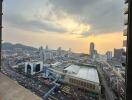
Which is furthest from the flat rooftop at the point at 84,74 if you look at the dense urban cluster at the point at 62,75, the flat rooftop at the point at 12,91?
the flat rooftop at the point at 12,91

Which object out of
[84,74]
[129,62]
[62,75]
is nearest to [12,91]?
[129,62]

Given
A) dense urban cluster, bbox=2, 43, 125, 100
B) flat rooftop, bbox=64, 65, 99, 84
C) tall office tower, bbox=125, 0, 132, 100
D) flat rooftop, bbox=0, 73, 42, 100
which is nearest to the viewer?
tall office tower, bbox=125, 0, 132, 100

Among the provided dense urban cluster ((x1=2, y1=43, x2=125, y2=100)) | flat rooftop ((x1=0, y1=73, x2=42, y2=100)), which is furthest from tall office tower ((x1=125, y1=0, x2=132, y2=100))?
dense urban cluster ((x1=2, y1=43, x2=125, y2=100))

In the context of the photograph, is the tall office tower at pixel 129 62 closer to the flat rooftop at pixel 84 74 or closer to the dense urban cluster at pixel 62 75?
the dense urban cluster at pixel 62 75

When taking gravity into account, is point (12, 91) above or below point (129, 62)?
below

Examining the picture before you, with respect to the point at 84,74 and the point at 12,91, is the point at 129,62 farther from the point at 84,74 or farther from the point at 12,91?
the point at 84,74

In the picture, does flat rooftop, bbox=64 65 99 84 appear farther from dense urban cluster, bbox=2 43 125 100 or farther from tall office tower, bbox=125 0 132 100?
tall office tower, bbox=125 0 132 100

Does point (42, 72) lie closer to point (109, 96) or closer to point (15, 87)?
point (109, 96)

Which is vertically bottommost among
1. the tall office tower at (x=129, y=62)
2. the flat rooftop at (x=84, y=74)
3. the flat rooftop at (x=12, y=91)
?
the flat rooftop at (x=84, y=74)

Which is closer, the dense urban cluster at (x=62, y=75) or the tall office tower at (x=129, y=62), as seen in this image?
the tall office tower at (x=129, y=62)
